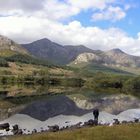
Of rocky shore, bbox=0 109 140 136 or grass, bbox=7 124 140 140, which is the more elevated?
grass, bbox=7 124 140 140

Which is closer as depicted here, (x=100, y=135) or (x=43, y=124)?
(x=100, y=135)

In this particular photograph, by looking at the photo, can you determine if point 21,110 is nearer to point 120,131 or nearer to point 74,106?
point 74,106

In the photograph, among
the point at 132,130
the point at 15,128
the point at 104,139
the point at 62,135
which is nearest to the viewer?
the point at 104,139

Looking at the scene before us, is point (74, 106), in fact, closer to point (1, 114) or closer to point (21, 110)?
point (21, 110)

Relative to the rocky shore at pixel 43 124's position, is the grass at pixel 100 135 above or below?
above

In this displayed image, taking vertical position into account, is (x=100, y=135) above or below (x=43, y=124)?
above

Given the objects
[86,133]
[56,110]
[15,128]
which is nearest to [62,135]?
[86,133]

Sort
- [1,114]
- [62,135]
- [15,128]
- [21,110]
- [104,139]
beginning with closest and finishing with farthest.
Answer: [104,139] < [62,135] < [15,128] < [1,114] < [21,110]

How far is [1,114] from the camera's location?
113 meters

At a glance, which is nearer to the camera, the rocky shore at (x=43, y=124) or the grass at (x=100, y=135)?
the grass at (x=100, y=135)

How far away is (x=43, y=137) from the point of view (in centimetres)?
4769

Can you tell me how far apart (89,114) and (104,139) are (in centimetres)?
7418

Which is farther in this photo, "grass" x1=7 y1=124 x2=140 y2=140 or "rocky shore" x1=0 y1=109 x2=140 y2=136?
"rocky shore" x1=0 y1=109 x2=140 y2=136

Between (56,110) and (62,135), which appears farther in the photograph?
(56,110)
